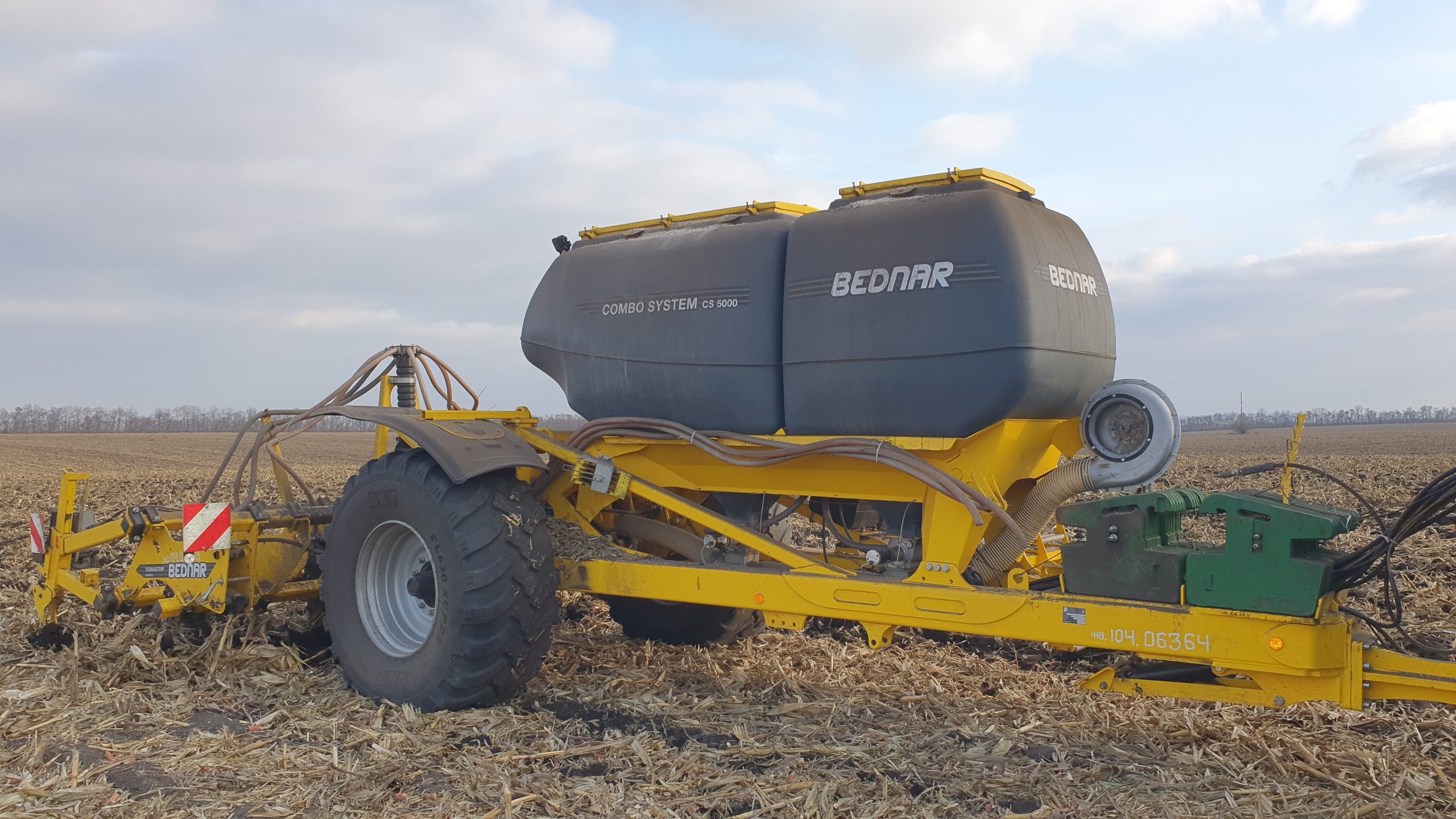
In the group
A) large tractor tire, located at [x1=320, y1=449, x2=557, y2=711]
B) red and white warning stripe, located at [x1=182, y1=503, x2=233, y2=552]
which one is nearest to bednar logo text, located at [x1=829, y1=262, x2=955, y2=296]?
large tractor tire, located at [x1=320, y1=449, x2=557, y2=711]

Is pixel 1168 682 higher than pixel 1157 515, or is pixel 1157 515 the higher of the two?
pixel 1157 515

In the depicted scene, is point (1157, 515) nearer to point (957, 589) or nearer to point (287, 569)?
point (957, 589)

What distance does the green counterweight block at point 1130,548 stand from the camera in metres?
4.05

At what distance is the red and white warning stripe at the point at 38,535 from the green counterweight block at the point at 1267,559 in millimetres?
6071

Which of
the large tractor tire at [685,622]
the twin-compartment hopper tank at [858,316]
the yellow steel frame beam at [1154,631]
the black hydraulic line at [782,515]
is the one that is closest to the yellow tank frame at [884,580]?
the yellow steel frame beam at [1154,631]

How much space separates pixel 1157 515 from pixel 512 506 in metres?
2.92

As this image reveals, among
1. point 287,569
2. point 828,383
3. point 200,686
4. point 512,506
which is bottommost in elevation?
point 200,686

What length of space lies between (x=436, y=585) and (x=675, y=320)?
177 centimetres

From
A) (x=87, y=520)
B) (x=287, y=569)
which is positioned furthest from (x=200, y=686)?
(x=87, y=520)

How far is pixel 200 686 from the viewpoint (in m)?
5.45

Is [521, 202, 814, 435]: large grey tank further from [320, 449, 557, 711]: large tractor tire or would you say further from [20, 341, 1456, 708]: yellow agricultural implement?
[320, 449, 557, 711]: large tractor tire

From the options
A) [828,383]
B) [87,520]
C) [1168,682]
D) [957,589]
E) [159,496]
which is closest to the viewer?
[1168,682]

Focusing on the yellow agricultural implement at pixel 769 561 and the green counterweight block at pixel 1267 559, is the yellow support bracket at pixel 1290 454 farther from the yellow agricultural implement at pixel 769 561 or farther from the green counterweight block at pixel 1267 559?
the yellow agricultural implement at pixel 769 561

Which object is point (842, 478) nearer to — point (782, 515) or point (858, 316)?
point (782, 515)
